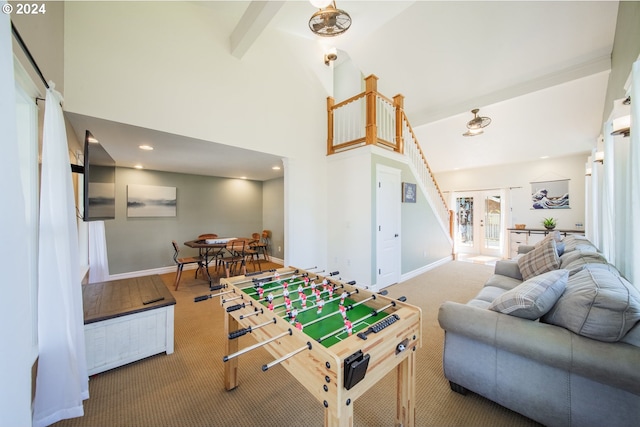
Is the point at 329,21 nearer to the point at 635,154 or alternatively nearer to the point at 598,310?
the point at 635,154

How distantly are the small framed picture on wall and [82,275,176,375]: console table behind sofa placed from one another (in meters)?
3.90

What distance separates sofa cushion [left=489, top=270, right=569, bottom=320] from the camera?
1429 mm

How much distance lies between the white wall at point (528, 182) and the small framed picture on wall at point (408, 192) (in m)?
3.71

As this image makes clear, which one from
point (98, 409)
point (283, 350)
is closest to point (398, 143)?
point (283, 350)

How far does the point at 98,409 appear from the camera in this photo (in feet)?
5.21

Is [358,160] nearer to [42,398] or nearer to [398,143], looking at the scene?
[398,143]

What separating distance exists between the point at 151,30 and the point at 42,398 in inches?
136

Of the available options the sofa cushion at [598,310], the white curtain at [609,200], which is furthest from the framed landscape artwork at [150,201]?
the white curtain at [609,200]

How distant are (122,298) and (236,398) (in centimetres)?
148

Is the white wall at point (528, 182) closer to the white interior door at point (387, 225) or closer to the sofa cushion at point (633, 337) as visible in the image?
the white interior door at point (387, 225)

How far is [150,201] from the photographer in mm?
4797

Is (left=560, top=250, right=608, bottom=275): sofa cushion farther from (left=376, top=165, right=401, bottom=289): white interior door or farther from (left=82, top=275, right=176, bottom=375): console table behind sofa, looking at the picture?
(left=82, top=275, right=176, bottom=375): console table behind sofa

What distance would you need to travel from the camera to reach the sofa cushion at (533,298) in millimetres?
1429

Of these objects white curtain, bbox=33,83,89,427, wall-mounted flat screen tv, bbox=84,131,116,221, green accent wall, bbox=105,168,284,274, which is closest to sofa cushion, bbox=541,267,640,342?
white curtain, bbox=33,83,89,427
